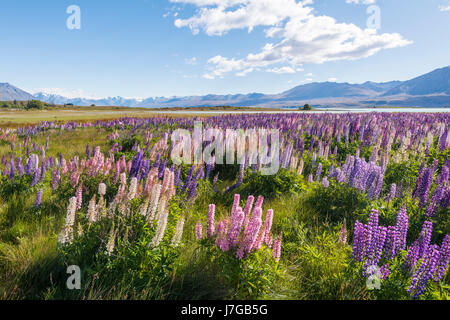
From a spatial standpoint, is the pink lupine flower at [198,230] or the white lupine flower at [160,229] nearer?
the white lupine flower at [160,229]

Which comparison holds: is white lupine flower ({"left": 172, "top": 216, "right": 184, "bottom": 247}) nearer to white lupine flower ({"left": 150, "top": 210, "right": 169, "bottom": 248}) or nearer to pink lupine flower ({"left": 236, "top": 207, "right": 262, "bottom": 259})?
white lupine flower ({"left": 150, "top": 210, "right": 169, "bottom": 248})

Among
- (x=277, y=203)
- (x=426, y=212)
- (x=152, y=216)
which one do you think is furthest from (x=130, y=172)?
(x=426, y=212)

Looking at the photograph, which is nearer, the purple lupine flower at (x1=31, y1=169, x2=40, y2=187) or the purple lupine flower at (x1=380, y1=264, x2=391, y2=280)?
the purple lupine flower at (x1=380, y1=264, x2=391, y2=280)

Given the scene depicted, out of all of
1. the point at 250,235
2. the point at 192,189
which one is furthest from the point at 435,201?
the point at 192,189

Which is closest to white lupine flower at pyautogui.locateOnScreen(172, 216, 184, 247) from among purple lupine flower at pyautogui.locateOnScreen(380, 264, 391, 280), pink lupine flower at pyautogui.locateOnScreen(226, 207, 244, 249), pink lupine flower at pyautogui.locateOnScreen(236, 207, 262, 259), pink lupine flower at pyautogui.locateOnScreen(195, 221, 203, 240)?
pink lupine flower at pyautogui.locateOnScreen(195, 221, 203, 240)

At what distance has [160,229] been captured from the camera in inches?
97.4

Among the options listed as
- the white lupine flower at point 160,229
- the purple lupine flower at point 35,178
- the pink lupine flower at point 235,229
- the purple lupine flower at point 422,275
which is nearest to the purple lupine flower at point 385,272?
the purple lupine flower at point 422,275

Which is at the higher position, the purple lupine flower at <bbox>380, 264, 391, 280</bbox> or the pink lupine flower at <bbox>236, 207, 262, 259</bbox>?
the pink lupine flower at <bbox>236, 207, 262, 259</bbox>

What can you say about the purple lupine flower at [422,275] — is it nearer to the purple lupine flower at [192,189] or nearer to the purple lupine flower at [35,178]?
the purple lupine flower at [192,189]

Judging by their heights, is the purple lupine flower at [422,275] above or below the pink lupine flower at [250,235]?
below

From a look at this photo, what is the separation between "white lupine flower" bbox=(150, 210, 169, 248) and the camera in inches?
96.7

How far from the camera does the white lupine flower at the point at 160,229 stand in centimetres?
246
